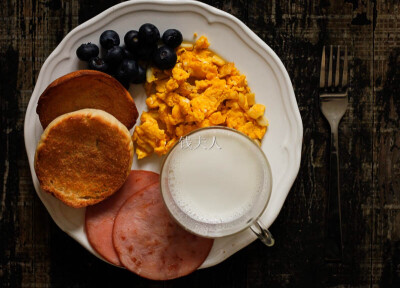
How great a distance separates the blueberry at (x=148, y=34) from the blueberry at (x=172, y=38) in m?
0.03

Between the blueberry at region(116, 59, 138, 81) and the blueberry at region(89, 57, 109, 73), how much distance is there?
6 centimetres

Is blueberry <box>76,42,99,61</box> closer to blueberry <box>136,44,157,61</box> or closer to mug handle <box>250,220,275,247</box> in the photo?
blueberry <box>136,44,157,61</box>

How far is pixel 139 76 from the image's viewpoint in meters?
1.60

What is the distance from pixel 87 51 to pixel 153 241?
31.2 inches

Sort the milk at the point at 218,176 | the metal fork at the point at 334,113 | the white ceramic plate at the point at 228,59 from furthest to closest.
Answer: the metal fork at the point at 334,113, the white ceramic plate at the point at 228,59, the milk at the point at 218,176

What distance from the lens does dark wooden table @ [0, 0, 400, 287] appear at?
69.6 inches

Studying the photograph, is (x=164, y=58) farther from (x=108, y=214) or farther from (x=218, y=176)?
(x=108, y=214)

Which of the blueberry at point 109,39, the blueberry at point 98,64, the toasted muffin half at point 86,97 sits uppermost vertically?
the blueberry at point 109,39

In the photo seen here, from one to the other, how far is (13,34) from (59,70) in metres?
0.34

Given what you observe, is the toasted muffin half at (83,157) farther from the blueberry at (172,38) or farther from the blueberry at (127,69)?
the blueberry at (172,38)

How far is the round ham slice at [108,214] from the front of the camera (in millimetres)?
1637

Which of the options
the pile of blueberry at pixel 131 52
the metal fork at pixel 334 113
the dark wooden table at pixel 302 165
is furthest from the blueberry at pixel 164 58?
the metal fork at pixel 334 113

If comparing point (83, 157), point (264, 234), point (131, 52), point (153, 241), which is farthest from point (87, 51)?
point (264, 234)

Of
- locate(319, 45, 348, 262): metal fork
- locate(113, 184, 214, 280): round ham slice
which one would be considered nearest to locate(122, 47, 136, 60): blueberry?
locate(113, 184, 214, 280): round ham slice
